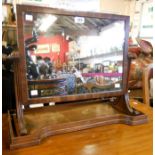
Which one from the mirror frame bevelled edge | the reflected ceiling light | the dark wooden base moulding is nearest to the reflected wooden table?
the dark wooden base moulding

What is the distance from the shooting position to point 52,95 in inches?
32.2

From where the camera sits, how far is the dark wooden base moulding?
751 mm

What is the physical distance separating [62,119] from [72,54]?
0.28 m

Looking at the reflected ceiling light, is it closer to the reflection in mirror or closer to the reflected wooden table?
the reflection in mirror

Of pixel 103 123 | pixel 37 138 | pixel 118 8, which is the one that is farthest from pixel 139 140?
pixel 118 8

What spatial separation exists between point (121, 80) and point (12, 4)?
150 cm

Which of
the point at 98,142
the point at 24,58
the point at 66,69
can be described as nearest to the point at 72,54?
the point at 66,69

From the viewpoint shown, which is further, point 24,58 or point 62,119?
point 62,119

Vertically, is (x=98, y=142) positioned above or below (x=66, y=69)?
below

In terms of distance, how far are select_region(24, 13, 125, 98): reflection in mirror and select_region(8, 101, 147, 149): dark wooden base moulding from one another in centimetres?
12

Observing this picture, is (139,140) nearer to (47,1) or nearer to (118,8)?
(47,1)

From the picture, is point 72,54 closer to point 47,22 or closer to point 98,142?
point 47,22

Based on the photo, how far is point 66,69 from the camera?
32.5 inches

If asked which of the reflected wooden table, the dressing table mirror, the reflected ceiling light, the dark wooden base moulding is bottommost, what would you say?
the reflected wooden table
